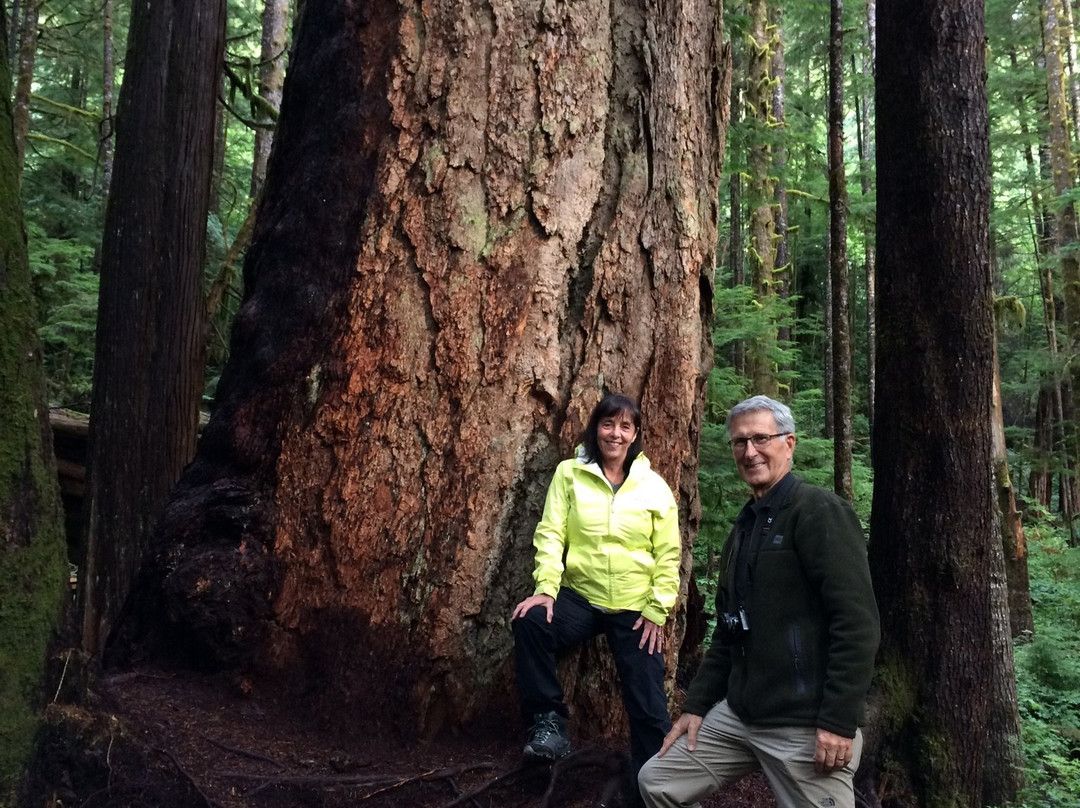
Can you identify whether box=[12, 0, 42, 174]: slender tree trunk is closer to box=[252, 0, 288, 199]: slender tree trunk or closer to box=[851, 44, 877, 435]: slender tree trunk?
box=[252, 0, 288, 199]: slender tree trunk

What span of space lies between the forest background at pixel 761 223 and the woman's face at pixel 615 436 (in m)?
2.64

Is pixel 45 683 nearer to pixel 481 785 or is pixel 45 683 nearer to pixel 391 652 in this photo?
pixel 391 652

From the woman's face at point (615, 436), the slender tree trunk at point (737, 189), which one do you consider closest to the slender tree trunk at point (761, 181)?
the slender tree trunk at point (737, 189)

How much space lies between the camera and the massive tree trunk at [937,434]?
15.5 feet

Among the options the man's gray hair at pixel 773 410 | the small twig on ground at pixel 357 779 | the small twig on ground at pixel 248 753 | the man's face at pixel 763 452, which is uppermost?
the man's gray hair at pixel 773 410

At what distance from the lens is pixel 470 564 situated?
12.8 ft

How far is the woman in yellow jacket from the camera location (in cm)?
366

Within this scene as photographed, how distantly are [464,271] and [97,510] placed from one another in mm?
3255

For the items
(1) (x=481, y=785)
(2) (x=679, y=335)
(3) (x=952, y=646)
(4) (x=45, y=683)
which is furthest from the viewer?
(3) (x=952, y=646)

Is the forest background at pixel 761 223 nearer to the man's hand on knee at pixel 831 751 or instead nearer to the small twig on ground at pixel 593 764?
the small twig on ground at pixel 593 764

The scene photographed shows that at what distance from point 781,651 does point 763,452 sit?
0.66 meters

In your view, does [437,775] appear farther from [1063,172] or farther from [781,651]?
[1063,172]

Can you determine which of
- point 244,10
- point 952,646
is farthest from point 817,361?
point 952,646

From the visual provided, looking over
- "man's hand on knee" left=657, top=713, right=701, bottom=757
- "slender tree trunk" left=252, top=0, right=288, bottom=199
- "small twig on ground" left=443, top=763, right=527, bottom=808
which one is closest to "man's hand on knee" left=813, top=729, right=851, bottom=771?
"man's hand on knee" left=657, top=713, right=701, bottom=757
